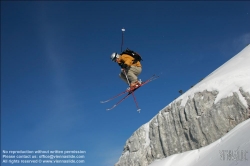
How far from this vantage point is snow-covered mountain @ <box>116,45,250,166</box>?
82.9 feet

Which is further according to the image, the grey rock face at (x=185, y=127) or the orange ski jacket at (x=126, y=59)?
the grey rock face at (x=185, y=127)

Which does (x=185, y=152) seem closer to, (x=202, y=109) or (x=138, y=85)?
(x=202, y=109)

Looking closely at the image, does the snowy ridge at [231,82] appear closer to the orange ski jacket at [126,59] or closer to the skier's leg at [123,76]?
the skier's leg at [123,76]

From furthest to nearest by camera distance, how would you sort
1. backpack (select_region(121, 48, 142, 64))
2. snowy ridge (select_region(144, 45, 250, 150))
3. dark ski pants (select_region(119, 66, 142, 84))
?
1. snowy ridge (select_region(144, 45, 250, 150))
2. dark ski pants (select_region(119, 66, 142, 84))
3. backpack (select_region(121, 48, 142, 64))

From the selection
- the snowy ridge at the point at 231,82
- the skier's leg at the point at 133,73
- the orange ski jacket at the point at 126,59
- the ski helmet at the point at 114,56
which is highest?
the snowy ridge at the point at 231,82

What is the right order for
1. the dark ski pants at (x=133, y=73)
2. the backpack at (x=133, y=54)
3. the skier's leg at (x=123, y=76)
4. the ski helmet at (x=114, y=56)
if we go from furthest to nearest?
the skier's leg at (x=123, y=76) → the dark ski pants at (x=133, y=73) → the backpack at (x=133, y=54) → the ski helmet at (x=114, y=56)

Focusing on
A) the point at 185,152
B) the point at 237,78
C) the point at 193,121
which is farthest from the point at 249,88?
the point at 185,152

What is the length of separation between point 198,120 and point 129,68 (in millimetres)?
16473

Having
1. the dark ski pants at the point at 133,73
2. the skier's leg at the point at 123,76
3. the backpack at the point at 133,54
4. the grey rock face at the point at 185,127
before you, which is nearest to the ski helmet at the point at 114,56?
the backpack at the point at 133,54

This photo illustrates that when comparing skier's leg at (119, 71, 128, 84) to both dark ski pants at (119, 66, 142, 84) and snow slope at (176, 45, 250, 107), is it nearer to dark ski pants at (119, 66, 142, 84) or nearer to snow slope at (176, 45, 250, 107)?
dark ski pants at (119, 66, 142, 84)

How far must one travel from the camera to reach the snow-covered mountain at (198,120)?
82.9ft

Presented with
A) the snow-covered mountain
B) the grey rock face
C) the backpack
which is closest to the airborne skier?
the backpack

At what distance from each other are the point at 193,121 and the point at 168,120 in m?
4.38

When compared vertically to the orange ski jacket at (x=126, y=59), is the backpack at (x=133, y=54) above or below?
above
